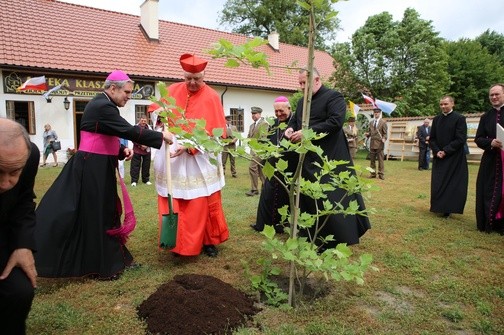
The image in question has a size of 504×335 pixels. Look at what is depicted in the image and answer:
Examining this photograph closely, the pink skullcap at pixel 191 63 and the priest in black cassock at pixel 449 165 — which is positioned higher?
the pink skullcap at pixel 191 63

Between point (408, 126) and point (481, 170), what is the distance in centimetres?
1408

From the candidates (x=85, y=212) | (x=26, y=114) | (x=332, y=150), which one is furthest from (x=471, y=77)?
(x=85, y=212)

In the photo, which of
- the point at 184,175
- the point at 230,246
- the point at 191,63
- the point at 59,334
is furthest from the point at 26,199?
the point at 230,246

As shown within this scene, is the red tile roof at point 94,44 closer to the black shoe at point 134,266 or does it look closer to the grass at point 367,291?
the grass at point 367,291

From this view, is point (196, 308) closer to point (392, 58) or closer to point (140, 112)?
point (140, 112)

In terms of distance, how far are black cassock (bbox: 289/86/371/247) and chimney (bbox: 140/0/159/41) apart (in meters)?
17.7

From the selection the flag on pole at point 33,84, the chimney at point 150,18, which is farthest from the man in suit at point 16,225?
the chimney at point 150,18

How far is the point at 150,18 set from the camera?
1934 cm

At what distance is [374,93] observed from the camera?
71.8ft

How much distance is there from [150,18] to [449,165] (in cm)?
1748

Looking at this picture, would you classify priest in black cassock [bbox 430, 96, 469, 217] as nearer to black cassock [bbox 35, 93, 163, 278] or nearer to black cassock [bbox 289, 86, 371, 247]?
black cassock [bbox 289, 86, 371, 247]

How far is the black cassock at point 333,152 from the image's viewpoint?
148 inches

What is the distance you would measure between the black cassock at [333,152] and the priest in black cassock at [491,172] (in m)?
2.44

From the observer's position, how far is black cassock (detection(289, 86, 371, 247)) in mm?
3768
